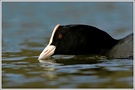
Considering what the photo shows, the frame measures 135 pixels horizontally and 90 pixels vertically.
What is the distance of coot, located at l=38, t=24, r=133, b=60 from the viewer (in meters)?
9.22

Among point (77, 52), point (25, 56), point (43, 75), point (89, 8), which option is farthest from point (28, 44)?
point (89, 8)

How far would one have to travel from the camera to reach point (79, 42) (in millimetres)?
9273

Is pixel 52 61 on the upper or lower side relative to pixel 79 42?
lower

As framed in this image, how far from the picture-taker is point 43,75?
25.4 ft

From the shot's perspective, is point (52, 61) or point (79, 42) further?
point (79, 42)

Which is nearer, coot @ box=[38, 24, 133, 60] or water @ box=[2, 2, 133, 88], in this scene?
water @ box=[2, 2, 133, 88]

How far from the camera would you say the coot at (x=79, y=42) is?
9219 mm

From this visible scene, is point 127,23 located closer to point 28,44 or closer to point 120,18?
point 120,18

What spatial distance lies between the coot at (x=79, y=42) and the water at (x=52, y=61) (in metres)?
0.15

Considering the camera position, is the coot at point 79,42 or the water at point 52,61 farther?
the coot at point 79,42

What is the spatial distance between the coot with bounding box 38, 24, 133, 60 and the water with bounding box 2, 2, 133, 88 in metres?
0.15

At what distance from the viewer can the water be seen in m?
7.20

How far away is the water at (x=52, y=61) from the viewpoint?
23.6 ft

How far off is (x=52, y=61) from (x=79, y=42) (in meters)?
0.59
